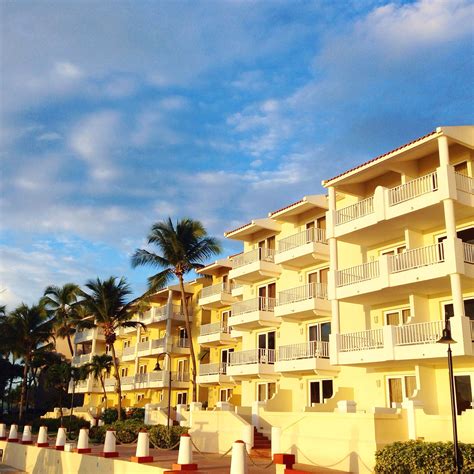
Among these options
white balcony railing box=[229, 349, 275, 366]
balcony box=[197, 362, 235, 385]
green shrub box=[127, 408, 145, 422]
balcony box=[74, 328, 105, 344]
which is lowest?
green shrub box=[127, 408, 145, 422]


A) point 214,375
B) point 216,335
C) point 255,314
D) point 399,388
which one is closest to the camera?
point 399,388

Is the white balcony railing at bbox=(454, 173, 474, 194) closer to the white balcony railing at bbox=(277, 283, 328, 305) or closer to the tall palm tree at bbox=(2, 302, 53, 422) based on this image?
the white balcony railing at bbox=(277, 283, 328, 305)

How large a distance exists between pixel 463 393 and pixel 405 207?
267 inches

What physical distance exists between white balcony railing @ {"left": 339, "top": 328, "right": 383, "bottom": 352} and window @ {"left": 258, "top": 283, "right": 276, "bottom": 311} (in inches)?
325

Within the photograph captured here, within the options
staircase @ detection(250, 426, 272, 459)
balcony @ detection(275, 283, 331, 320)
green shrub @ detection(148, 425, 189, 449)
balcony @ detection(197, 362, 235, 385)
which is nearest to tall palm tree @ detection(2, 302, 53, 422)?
balcony @ detection(197, 362, 235, 385)

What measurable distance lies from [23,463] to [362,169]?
21.7 meters

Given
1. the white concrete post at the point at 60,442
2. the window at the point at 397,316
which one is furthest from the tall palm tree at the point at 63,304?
the window at the point at 397,316

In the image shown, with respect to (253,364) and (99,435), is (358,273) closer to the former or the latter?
(253,364)

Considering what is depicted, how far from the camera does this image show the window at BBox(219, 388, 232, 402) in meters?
37.2

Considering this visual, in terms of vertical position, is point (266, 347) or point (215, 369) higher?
point (266, 347)

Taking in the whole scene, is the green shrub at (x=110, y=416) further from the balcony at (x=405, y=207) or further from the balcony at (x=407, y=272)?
the balcony at (x=405, y=207)

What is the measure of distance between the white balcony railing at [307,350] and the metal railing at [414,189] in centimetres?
773

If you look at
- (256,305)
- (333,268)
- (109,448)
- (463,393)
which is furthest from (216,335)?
(463,393)

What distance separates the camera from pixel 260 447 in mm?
23219
